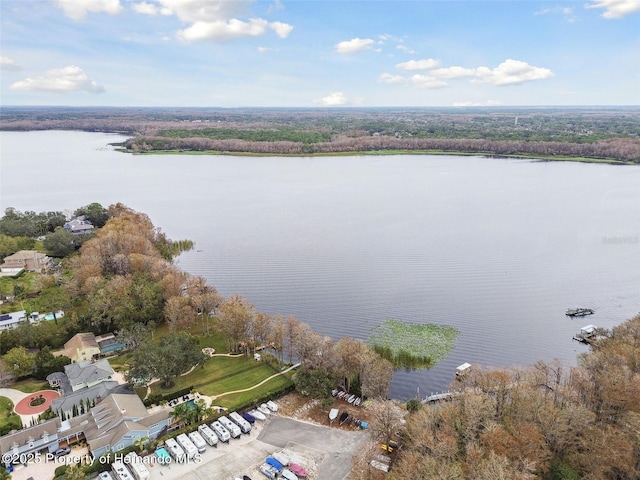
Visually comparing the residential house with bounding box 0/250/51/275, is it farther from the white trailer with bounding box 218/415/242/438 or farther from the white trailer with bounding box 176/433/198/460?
the white trailer with bounding box 218/415/242/438

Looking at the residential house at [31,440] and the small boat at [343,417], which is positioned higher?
the residential house at [31,440]

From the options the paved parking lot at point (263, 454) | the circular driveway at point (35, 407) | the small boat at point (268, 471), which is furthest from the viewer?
the circular driveway at point (35, 407)

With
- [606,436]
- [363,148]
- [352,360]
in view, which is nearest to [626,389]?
[606,436]

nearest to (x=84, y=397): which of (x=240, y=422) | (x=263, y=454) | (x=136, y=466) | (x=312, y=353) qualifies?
(x=136, y=466)

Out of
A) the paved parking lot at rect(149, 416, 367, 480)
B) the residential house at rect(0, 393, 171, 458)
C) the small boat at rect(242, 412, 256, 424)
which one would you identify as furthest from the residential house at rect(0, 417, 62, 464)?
the small boat at rect(242, 412, 256, 424)

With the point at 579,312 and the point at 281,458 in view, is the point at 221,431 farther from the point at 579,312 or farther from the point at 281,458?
the point at 579,312

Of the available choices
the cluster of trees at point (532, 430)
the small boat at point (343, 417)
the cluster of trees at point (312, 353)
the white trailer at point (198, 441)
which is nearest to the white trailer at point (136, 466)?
the white trailer at point (198, 441)

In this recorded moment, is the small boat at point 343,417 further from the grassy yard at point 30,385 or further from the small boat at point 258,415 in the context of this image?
the grassy yard at point 30,385
